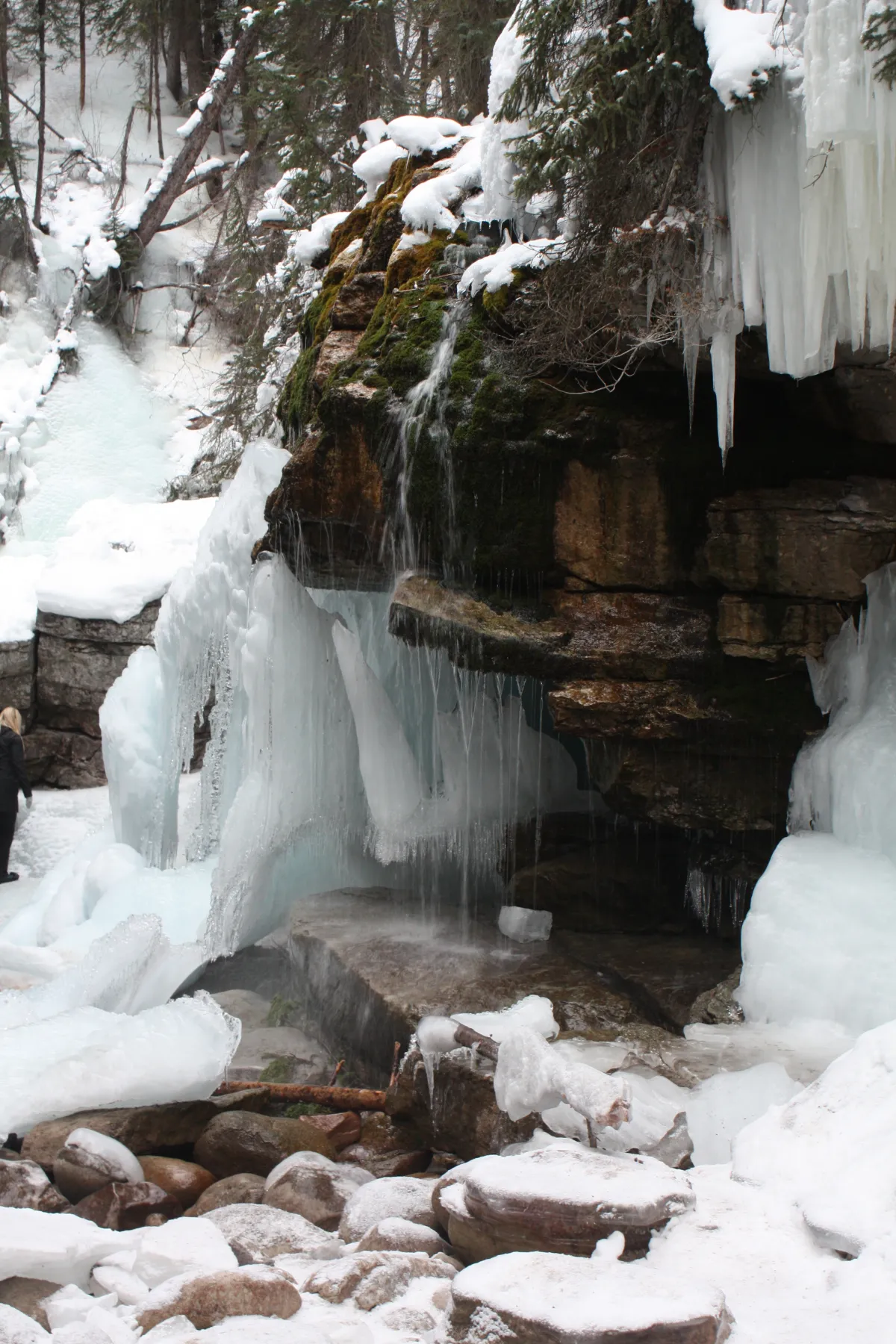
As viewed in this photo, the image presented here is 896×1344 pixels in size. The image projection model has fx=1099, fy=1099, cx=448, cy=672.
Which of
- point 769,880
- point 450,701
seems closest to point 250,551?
point 450,701

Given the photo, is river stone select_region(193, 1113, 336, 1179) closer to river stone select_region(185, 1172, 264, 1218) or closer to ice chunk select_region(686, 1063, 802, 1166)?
river stone select_region(185, 1172, 264, 1218)

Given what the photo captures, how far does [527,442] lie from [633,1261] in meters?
3.87

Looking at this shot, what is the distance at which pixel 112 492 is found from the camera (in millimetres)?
13984

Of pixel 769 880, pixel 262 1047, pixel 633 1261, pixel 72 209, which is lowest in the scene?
pixel 262 1047

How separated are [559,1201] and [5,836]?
789cm

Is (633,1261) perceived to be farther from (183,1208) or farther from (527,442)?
(527,442)

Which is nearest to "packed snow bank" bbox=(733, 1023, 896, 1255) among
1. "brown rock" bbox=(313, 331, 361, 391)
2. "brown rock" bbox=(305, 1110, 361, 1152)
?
"brown rock" bbox=(305, 1110, 361, 1152)

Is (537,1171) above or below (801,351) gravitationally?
below

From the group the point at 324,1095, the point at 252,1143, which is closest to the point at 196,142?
the point at 324,1095

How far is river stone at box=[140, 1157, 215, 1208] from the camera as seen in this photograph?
3963 millimetres

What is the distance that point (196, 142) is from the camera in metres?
16.0

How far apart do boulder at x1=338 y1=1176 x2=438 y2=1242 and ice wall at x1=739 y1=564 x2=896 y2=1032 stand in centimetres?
167

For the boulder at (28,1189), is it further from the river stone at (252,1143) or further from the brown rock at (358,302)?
the brown rock at (358,302)

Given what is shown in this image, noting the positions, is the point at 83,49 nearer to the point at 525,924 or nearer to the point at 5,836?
the point at 5,836
